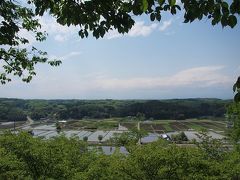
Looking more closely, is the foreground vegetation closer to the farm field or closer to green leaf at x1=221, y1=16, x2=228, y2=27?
green leaf at x1=221, y1=16, x2=228, y2=27

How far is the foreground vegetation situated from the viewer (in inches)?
1091

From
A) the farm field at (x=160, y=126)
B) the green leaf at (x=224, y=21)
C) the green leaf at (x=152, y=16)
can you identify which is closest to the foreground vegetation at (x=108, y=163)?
the green leaf at (x=152, y=16)

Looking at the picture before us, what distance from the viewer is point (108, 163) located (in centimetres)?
3017

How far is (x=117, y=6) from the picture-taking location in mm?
6898

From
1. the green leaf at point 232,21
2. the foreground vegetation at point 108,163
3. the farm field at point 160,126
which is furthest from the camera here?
the farm field at point 160,126

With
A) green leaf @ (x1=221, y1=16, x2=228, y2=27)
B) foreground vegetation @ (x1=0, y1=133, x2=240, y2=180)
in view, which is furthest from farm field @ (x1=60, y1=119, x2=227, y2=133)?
green leaf @ (x1=221, y1=16, x2=228, y2=27)

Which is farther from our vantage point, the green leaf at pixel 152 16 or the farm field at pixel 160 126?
the farm field at pixel 160 126

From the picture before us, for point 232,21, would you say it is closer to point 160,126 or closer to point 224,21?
point 224,21

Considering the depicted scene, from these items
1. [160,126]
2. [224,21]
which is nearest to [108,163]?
[224,21]

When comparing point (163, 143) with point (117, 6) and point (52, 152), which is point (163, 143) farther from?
point (117, 6)

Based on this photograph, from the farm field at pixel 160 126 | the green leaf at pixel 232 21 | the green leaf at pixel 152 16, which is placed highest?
the green leaf at pixel 152 16

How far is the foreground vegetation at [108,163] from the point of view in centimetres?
2772

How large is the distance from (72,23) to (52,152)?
2615 centimetres

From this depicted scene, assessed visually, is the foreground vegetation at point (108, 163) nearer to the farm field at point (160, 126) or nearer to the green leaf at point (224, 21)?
the green leaf at point (224, 21)
